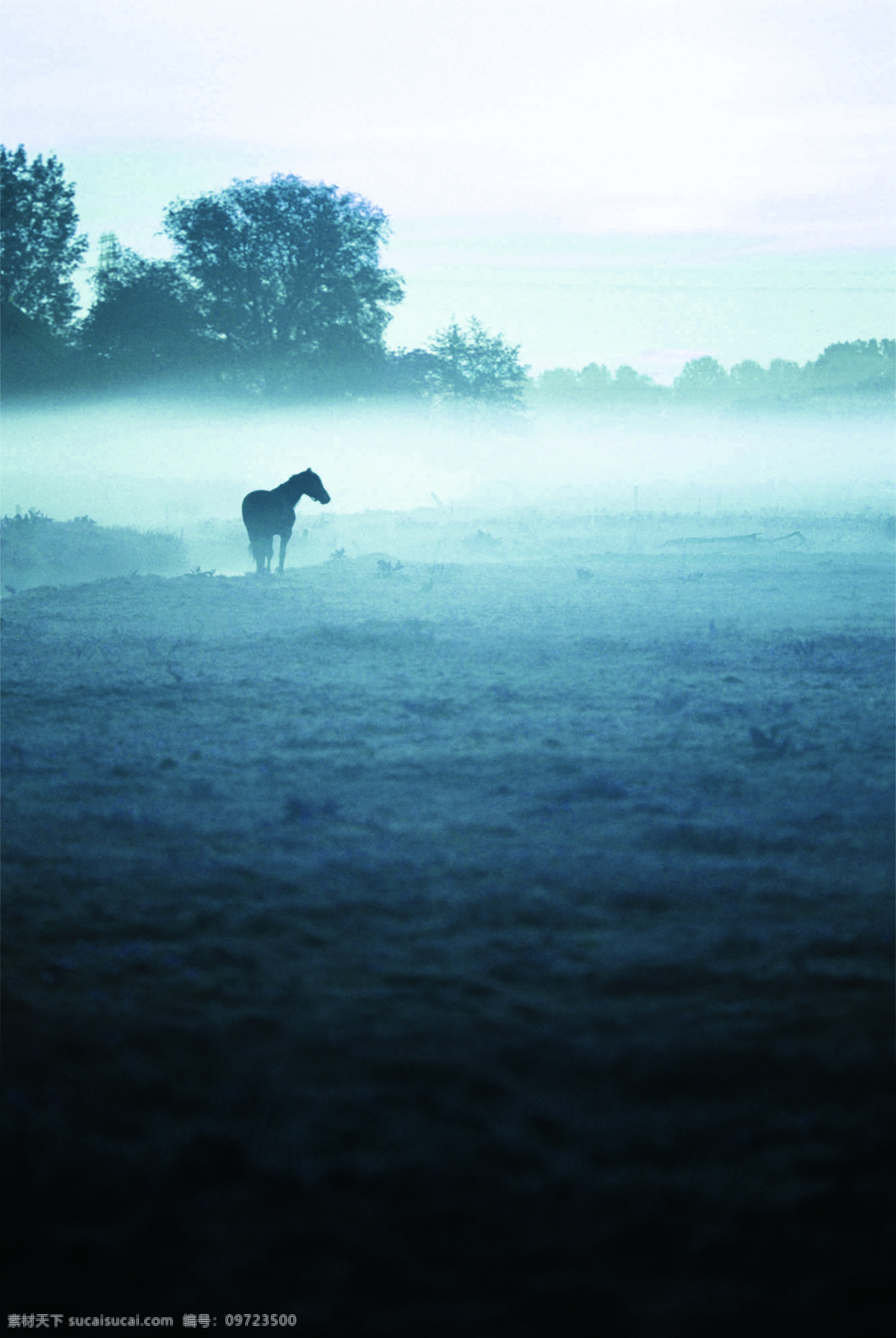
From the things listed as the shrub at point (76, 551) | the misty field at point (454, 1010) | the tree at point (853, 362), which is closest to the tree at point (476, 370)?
the shrub at point (76, 551)

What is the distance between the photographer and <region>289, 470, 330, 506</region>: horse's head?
17781 millimetres

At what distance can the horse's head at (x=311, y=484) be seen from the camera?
17781 millimetres

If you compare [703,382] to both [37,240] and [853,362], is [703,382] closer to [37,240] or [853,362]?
[853,362]

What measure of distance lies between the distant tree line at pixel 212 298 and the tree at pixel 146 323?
3cm

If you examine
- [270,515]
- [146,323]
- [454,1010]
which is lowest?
[454,1010]

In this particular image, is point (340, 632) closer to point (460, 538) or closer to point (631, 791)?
point (631, 791)

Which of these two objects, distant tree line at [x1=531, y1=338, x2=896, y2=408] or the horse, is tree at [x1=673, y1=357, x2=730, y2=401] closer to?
distant tree line at [x1=531, y1=338, x2=896, y2=408]

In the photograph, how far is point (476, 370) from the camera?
114ft

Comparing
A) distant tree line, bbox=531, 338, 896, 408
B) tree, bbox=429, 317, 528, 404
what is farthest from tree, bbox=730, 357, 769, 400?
tree, bbox=429, 317, 528, 404

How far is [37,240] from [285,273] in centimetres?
720

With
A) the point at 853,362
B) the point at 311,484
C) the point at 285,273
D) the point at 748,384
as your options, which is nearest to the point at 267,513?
the point at 311,484

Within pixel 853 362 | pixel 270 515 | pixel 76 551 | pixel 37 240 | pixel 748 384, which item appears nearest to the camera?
pixel 270 515

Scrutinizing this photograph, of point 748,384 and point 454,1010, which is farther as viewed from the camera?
point 748,384

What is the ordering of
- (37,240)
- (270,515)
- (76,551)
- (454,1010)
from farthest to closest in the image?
(37,240) → (76,551) → (270,515) → (454,1010)
